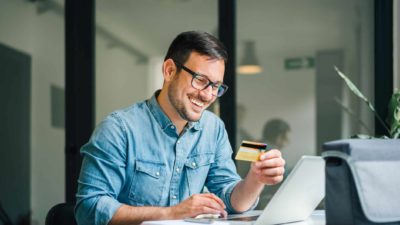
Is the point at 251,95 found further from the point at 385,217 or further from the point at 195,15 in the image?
the point at 385,217

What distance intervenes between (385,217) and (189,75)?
A: 32.4 inches

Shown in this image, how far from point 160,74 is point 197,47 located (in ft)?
7.19

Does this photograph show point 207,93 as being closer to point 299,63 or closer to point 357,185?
point 357,185

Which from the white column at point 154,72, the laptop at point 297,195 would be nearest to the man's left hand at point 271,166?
the laptop at point 297,195

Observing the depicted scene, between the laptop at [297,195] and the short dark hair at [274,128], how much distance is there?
2.28 m

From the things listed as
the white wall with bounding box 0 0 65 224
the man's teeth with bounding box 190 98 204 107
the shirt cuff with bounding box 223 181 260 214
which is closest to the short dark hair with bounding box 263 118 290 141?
the white wall with bounding box 0 0 65 224

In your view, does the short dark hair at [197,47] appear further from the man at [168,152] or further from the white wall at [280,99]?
the white wall at [280,99]

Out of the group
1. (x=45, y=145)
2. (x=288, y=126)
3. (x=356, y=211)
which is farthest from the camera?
(x=45, y=145)

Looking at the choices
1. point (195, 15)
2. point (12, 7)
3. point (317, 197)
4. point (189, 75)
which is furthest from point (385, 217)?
point (12, 7)

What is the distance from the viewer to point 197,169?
1.93 metres

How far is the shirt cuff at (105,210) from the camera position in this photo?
1.62m

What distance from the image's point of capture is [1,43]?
4.12 meters

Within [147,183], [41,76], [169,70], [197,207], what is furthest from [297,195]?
[41,76]

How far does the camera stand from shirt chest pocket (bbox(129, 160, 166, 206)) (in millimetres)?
1799
